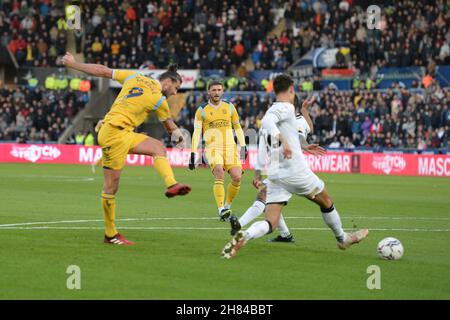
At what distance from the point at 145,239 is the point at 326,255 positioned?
289 centimetres

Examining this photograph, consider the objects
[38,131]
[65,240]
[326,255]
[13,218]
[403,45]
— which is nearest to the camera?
[326,255]

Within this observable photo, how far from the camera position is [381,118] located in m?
38.8

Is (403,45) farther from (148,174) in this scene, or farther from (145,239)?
(145,239)

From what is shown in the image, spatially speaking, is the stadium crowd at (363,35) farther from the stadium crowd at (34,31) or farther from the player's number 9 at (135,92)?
the player's number 9 at (135,92)

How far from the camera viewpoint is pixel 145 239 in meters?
13.7

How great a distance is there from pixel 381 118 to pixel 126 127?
26.9 meters

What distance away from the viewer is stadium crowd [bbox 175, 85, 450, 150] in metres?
37.4

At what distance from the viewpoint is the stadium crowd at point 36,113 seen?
4691 centimetres

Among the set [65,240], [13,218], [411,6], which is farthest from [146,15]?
[65,240]

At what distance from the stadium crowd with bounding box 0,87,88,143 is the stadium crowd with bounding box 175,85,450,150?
1086cm

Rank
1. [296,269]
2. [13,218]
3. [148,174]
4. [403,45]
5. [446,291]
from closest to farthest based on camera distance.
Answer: [446,291] < [296,269] < [13,218] < [148,174] < [403,45]

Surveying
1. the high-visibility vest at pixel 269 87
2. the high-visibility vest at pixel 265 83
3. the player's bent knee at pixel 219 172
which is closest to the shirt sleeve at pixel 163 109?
the player's bent knee at pixel 219 172

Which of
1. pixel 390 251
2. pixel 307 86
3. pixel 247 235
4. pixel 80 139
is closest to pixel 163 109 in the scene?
pixel 247 235

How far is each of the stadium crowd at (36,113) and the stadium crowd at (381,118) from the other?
10859 mm
